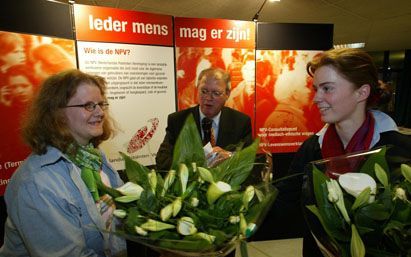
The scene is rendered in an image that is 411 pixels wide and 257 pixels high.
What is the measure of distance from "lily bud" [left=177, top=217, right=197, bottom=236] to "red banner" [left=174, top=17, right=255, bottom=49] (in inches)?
97.6

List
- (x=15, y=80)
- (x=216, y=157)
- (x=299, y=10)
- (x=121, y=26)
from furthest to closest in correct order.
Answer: (x=299, y=10) → (x=121, y=26) → (x=15, y=80) → (x=216, y=157)

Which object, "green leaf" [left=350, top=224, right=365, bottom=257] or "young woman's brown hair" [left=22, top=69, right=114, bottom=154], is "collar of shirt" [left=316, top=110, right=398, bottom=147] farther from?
"young woman's brown hair" [left=22, top=69, right=114, bottom=154]

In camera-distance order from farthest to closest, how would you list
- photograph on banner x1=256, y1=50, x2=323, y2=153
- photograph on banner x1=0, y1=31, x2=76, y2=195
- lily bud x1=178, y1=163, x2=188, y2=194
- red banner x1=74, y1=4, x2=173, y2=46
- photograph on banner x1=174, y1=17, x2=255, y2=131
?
photograph on banner x1=256, y1=50, x2=323, y2=153 → photograph on banner x1=174, y1=17, x2=255, y2=131 → red banner x1=74, y1=4, x2=173, y2=46 → photograph on banner x1=0, y1=31, x2=76, y2=195 → lily bud x1=178, y1=163, x2=188, y2=194

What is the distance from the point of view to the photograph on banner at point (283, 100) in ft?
10.6

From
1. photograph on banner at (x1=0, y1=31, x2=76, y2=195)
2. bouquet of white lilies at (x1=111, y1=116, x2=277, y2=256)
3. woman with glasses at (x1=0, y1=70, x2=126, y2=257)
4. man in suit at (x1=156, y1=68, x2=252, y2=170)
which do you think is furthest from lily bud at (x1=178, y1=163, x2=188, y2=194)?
photograph on banner at (x1=0, y1=31, x2=76, y2=195)

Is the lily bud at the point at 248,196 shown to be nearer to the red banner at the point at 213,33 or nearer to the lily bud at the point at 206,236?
the lily bud at the point at 206,236

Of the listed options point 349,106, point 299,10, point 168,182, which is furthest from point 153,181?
point 299,10

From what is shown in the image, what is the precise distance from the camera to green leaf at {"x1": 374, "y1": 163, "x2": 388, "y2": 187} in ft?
2.32

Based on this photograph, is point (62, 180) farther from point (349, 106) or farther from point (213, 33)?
point (213, 33)

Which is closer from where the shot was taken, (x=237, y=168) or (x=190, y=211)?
(x=190, y=211)

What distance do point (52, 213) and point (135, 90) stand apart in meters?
1.78

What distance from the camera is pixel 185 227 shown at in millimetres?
637

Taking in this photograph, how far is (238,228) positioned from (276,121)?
2778 mm

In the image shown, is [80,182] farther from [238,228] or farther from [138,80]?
[138,80]
